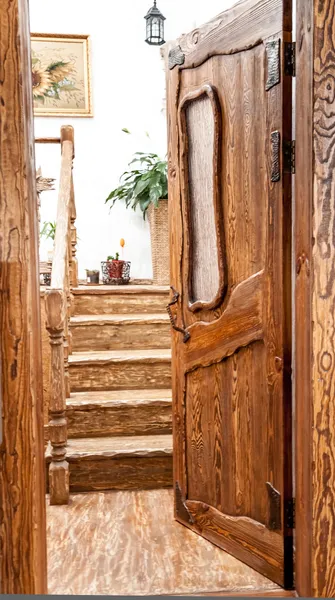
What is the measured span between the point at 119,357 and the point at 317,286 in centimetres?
194

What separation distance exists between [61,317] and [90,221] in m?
2.97

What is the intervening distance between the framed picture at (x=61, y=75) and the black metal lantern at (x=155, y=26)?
0.63 m

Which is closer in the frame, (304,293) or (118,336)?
(304,293)

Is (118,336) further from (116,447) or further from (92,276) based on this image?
(92,276)

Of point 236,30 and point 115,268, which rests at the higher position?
point 236,30

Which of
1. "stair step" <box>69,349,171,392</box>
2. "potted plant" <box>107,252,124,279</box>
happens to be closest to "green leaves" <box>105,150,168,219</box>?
"potted plant" <box>107,252,124,279</box>

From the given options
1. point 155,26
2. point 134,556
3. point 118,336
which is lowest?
point 134,556

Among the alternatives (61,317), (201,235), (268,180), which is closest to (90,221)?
(61,317)

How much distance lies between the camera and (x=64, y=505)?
2.68m

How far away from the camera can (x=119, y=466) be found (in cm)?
285

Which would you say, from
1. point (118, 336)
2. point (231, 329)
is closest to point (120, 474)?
point (118, 336)

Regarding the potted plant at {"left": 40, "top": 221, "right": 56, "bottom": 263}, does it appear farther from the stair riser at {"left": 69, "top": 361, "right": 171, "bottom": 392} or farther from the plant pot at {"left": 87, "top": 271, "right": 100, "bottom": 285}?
the stair riser at {"left": 69, "top": 361, "right": 171, "bottom": 392}

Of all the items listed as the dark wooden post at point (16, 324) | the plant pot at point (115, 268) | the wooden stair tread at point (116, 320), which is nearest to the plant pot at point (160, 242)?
the plant pot at point (115, 268)

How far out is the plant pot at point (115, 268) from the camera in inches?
199
